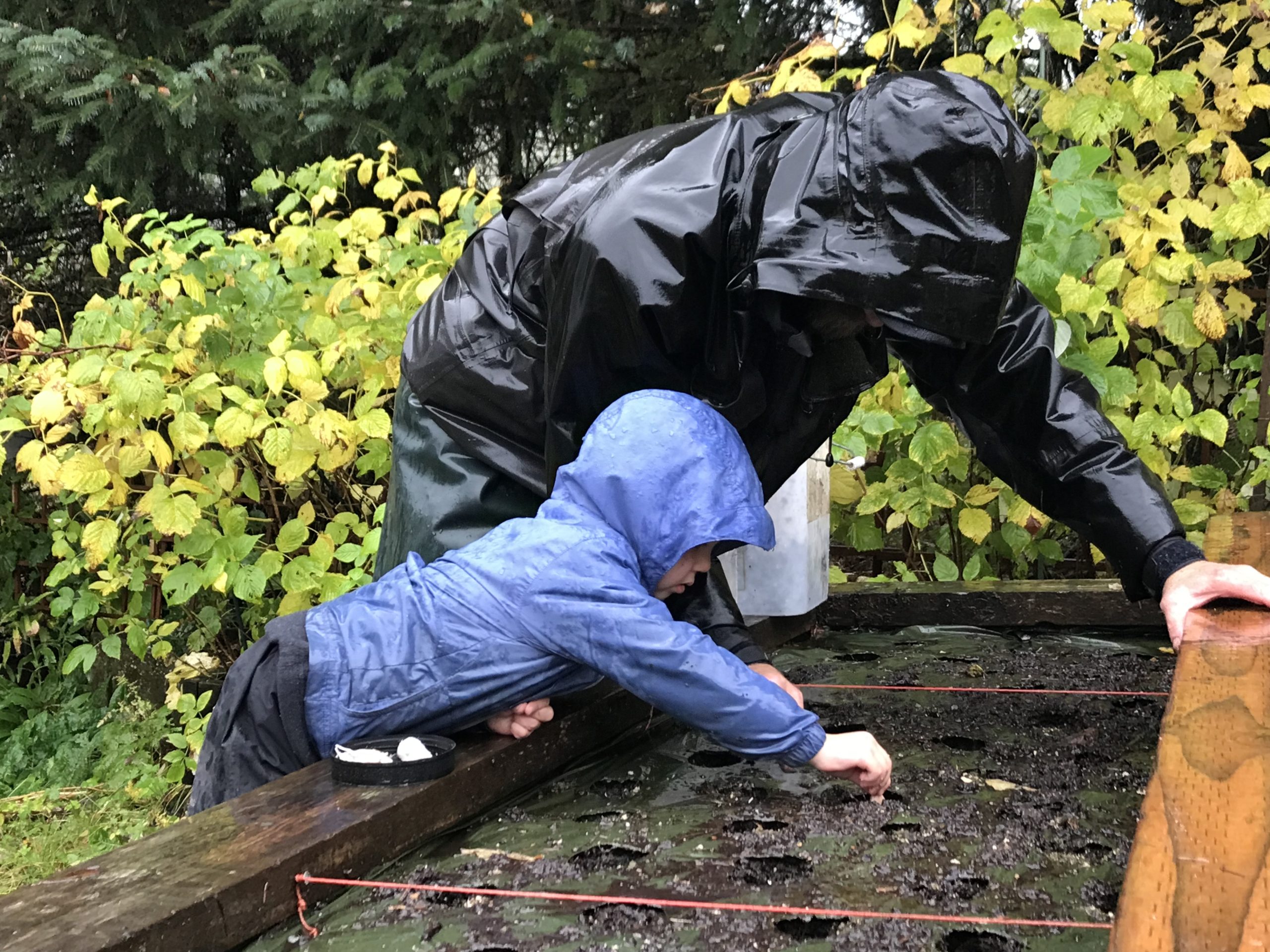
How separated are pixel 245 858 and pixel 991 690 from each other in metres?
1.52

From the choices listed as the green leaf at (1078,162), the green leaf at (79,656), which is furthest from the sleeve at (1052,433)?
the green leaf at (79,656)

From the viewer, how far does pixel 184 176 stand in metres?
5.80

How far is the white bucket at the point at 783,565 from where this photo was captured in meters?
2.77

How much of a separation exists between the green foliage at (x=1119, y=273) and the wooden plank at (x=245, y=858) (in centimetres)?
199

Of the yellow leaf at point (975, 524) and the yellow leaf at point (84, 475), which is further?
the yellow leaf at point (975, 524)

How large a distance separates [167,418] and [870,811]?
2744 millimetres

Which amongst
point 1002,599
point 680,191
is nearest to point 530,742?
point 680,191

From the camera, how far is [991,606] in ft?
9.86

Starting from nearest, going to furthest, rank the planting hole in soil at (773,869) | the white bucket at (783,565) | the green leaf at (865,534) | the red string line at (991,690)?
the planting hole in soil at (773,869) < the red string line at (991,690) < the white bucket at (783,565) < the green leaf at (865,534)

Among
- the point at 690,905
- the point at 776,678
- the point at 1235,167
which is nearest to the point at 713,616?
the point at 776,678

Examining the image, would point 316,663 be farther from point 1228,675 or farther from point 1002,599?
point 1002,599

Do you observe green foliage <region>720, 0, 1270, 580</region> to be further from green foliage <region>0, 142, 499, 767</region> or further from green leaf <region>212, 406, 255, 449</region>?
green leaf <region>212, 406, 255, 449</region>

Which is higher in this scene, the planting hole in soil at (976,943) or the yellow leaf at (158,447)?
the yellow leaf at (158,447)

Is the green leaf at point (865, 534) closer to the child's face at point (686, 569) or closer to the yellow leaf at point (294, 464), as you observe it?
the yellow leaf at point (294, 464)
